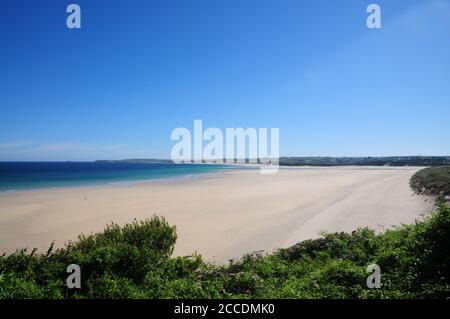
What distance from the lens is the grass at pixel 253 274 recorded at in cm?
569

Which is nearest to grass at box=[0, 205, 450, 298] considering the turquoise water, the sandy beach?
the sandy beach

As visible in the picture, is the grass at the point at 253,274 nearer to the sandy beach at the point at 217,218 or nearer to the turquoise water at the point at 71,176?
the sandy beach at the point at 217,218

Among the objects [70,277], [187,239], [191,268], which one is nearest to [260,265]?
[191,268]

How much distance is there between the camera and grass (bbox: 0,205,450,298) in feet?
18.7

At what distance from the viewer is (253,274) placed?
725 centimetres

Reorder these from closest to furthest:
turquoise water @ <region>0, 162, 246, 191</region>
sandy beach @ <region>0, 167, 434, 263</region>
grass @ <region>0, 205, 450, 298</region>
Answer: grass @ <region>0, 205, 450, 298</region> < sandy beach @ <region>0, 167, 434, 263</region> < turquoise water @ <region>0, 162, 246, 191</region>

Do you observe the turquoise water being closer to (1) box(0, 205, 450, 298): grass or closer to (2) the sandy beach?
(2) the sandy beach

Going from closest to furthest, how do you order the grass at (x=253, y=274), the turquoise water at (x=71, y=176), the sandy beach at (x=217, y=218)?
1. the grass at (x=253, y=274)
2. the sandy beach at (x=217, y=218)
3. the turquoise water at (x=71, y=176)

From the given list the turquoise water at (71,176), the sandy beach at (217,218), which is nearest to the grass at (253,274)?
the sandy beach at (217,218)

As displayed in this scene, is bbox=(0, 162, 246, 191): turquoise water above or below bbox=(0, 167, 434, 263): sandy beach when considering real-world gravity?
below

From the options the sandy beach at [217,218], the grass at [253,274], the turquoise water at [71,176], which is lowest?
the turquoise water at [71,176]

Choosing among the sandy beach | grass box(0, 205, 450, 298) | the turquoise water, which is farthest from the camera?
the turquoise water
